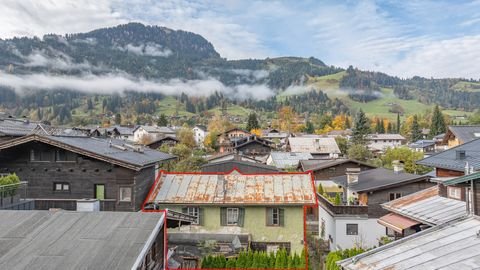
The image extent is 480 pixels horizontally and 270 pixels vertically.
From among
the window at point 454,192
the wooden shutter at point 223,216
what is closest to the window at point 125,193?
the wooden shutter at point 223,216

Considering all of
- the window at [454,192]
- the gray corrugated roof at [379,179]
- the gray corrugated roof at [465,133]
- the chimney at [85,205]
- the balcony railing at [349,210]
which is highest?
the gray corrugated roof at [465,133]

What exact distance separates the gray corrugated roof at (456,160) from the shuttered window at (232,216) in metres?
9.64

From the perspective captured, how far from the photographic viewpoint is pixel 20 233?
8297mm

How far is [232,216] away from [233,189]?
1.49 meters

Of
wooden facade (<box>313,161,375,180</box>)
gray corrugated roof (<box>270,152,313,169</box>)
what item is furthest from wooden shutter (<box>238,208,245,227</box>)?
gray corrugated roof (<box>270,152,313,169</box>)

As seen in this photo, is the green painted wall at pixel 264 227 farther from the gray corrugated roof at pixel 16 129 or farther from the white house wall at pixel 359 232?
the gray corrugated roof at pixel 16 129

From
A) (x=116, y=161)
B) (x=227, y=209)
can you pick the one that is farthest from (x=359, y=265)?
(x=116, y=161)

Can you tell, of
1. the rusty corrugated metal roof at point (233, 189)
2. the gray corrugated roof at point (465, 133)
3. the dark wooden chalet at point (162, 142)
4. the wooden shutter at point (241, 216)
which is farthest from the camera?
the dark wooden chalet at point (162, 142)

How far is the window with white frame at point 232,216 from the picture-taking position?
2112cm

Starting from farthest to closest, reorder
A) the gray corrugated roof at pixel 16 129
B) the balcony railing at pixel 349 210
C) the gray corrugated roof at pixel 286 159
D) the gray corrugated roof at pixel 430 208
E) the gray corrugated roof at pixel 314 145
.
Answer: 1. the gray corrugated roof at pixel 314 145
2. the gray corrugated roof at pixel 286 159
3. the gray corrugated roof at pixel 16 129
4. the balcony railing at pixel 349 210
5. the gray corrugated roof at pixel 430 208

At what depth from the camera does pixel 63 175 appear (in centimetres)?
2067

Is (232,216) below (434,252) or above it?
below

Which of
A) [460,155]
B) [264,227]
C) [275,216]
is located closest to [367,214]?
[275,216]

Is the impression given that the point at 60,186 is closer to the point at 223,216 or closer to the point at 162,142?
the point at 223,216
